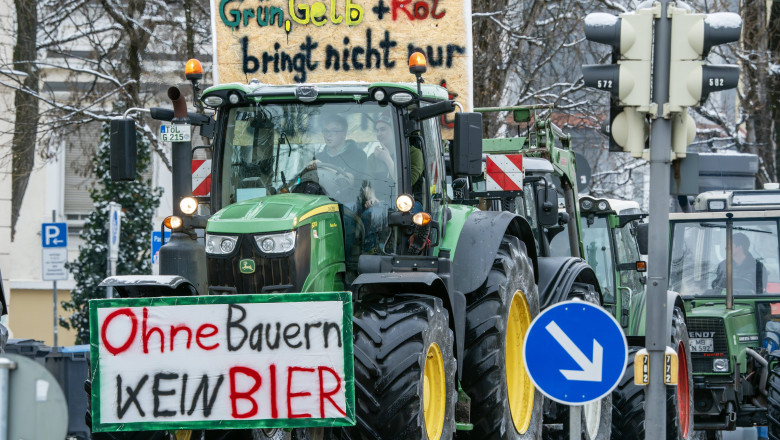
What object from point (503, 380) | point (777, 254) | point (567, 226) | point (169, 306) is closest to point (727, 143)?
point (777, 254)

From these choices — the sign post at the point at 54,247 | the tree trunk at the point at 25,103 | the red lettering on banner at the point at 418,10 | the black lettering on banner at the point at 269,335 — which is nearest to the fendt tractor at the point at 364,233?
the black lettering on banner at the point at 269,335

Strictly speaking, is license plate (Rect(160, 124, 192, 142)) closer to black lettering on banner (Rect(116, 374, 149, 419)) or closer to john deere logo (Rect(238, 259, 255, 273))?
john deere logo (Rect(238, 259, 255, 273))

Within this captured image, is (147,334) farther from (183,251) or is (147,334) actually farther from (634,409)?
(634,409)

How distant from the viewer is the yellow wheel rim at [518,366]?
33.7 ft

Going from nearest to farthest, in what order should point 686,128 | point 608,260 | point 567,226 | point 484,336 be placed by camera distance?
point 686,128 < point 484,336 < point 567,226 < point 608,260

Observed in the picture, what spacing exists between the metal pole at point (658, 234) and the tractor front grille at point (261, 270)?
6.80 ft

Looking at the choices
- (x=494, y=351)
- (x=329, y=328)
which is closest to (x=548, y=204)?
(x=494, y=351)

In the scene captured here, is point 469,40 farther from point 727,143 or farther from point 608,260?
point 727,143

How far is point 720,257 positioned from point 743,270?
0.90 ft

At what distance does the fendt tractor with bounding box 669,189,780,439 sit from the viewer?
14109mm

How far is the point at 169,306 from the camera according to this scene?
314 inches

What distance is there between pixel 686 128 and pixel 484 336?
6.37 feet

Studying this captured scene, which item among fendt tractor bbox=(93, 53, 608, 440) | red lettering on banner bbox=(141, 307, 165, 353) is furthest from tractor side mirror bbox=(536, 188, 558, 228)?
red lettering on banner bbox=(141, 307, 165, 353)

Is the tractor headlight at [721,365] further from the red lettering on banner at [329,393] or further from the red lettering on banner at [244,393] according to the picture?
the red lettering on banner at [244,393]
